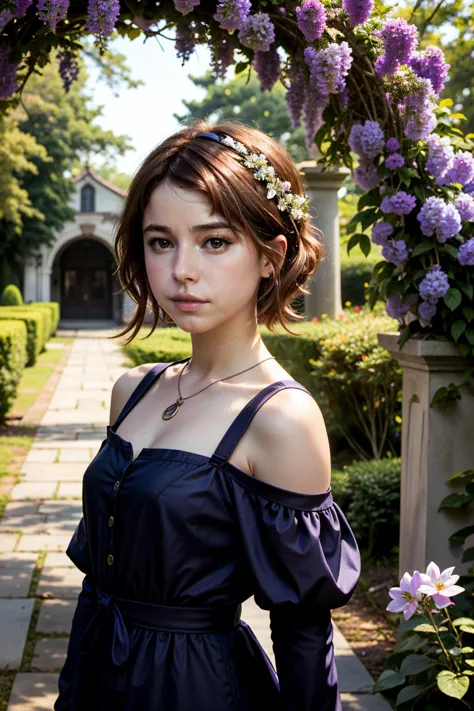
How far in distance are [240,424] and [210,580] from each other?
0.87ft

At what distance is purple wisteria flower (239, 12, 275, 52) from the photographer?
→ 2.81 metres

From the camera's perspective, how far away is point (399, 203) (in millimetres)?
2959

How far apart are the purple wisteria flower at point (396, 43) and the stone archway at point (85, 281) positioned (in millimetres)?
32393

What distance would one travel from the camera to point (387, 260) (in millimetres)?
3107

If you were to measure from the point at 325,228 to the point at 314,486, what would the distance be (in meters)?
6.94

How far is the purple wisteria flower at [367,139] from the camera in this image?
Answer: 118 inches

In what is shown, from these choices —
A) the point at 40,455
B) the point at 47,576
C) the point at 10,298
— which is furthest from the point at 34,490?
the point at 10,298

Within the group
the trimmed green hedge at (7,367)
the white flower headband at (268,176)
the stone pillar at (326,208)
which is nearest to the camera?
the white flower headband at (268,176)

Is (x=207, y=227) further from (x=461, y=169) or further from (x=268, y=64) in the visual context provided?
(x=268, y=64)

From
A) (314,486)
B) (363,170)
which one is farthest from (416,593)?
(363,170)

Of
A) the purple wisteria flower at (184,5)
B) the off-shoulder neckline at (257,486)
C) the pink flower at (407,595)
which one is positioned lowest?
the pink flower at (407,595)

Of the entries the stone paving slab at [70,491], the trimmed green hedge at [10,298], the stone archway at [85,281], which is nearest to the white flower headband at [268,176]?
the stone paving slab at [70,491]

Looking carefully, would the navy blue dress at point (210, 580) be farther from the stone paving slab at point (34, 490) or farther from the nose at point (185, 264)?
the stone paving slab at point (34, 490)

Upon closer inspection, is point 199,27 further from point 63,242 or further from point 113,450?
point 63,242
